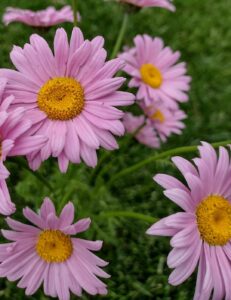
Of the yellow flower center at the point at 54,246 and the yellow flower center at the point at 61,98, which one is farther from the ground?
the yellow flower center at the point at 61,98

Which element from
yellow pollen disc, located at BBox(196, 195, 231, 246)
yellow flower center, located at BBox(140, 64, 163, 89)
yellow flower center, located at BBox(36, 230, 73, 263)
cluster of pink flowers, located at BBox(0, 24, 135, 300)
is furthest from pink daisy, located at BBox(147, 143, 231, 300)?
yellow flower center, located at BBox(140, 64, 163, 89)

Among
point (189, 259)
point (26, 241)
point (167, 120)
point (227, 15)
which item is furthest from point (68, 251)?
point (227, 15)

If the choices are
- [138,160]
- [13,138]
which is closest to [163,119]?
[138,160]

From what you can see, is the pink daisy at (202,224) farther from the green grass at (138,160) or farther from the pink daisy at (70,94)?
the green grass at (138,160)

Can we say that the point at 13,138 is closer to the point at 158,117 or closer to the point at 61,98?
the point at 61,98

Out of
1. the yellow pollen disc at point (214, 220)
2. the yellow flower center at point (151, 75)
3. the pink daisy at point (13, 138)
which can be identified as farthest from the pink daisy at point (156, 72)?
the pink daisy at point (13, 138)

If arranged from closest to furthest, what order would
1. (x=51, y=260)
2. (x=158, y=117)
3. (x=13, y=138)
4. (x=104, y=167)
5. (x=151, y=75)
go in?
(x=13, y=138)
(x=51, y=260)
(x=104, y=167)
(x=151, y=75)
(x=158, y=117)
